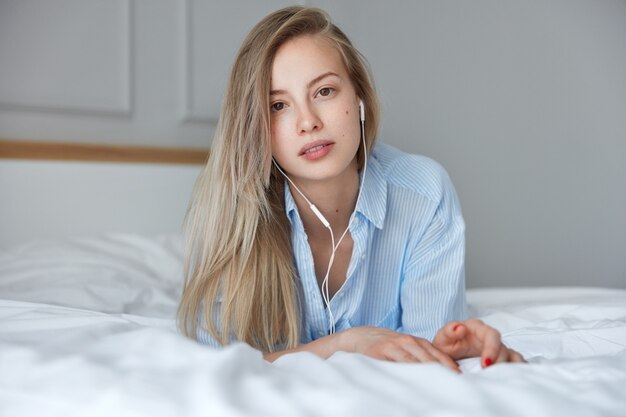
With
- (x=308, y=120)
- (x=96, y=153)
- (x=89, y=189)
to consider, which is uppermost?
(x=308, y=120)

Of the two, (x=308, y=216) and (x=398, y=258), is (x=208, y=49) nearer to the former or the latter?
(x=308, y=216)

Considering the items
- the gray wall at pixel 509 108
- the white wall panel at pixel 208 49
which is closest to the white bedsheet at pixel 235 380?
the white wall panel at pixel 208 49

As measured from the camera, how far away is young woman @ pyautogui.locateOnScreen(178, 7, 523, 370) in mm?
1068

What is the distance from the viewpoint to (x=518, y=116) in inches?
96.1

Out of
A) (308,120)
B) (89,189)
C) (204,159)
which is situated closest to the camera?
(308,120)

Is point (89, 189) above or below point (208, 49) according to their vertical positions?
below

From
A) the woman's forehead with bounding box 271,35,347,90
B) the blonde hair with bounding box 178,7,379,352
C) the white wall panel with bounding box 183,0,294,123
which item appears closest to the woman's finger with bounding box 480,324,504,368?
the blonde hair with bounding box 178,7,379,352

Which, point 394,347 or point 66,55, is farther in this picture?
point 66,55

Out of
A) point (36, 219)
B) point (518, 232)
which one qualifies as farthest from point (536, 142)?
point (36, 219)

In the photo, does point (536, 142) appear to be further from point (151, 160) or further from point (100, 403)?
point (100, 403)

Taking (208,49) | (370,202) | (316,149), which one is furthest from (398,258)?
(208,49)

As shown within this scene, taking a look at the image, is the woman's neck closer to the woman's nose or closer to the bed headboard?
the woman's nose

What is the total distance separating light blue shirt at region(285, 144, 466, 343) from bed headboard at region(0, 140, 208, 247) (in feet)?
2.75

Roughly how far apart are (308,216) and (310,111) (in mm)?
245
